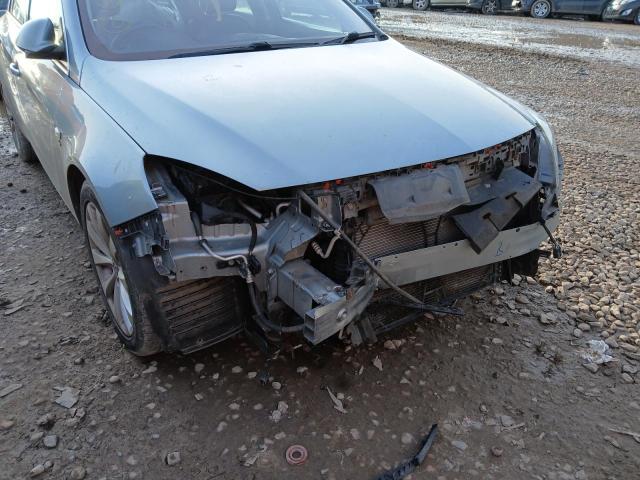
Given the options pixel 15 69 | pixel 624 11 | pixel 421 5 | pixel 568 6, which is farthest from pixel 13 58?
pixel 421 5

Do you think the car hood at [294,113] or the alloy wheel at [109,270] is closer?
the car hood at [294,113]

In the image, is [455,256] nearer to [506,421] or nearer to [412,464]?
[506,421]

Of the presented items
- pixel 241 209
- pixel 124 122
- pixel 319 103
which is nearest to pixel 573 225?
pixel 319 103

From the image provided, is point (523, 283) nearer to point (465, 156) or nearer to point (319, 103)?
point (465, 156)

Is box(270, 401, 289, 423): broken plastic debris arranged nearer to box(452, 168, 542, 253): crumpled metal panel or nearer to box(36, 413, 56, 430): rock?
box(36, 413, 56, 430): rock

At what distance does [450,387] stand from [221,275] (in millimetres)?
1249

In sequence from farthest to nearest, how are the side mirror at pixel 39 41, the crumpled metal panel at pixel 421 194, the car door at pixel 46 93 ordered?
the car door at pixel 46 93 < the side mirror at pixel 39 41 < the crumpled metal panel at pixel 421 194

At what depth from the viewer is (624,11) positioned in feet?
53.4

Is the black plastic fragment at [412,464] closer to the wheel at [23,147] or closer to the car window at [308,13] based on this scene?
the car window at [308,13]

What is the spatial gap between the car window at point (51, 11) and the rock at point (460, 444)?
9.36ft

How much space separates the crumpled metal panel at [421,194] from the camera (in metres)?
2.29

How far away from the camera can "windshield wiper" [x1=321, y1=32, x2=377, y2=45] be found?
347 cm

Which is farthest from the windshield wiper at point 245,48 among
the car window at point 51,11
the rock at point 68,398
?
the rock at point 68,398

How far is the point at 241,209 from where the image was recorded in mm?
2320
